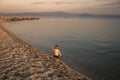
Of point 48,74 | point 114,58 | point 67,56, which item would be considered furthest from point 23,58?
point 114,58

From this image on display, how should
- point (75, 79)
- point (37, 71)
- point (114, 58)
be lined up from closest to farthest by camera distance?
1. point (75, 79)
2. point (37, 71)
3. point (114, 58)

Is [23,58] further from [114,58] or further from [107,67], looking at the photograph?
[114,58]

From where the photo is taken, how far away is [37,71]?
13320mm

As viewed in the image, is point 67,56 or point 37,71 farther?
point 67,56

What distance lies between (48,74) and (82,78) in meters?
2.86

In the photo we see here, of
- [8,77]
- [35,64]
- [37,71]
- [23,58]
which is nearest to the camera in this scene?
[8,77]

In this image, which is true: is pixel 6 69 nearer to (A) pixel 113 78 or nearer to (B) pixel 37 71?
(B) pixel 37 71

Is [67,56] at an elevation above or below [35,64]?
below

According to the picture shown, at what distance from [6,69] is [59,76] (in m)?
4.67

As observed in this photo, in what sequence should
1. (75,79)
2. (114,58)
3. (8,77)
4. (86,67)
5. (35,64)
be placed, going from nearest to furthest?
(8,77)
(75,79)
(35,64)
(86,67)
(114,58)

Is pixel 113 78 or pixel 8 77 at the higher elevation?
pixel 8 77

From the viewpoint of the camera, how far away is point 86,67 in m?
18.9

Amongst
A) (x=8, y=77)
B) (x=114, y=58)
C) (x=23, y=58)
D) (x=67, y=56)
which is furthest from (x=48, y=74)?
(x=114, y=58)

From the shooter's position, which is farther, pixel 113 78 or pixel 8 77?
pixel 113 78
